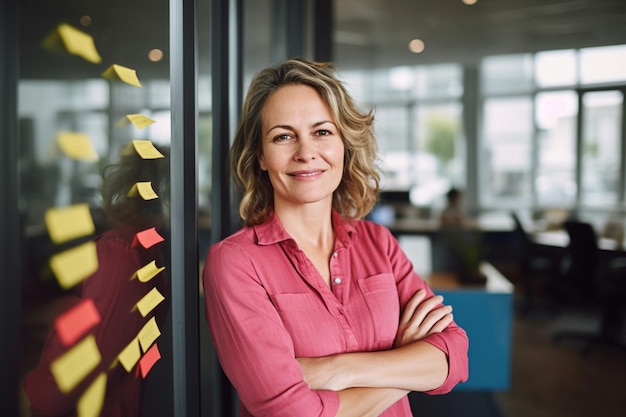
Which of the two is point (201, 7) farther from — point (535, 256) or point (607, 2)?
point (535, 256)

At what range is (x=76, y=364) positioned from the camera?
784 millimetres

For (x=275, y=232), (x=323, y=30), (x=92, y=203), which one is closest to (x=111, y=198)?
(x=92, y=203)

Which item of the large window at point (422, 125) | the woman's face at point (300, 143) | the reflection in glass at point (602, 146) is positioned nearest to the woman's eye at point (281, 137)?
the woman's face at point (300, 143)

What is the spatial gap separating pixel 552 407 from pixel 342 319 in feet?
8.81

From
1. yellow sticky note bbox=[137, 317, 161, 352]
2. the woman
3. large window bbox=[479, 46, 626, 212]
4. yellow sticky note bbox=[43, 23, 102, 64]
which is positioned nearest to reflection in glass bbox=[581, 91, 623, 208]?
large window bbox=[479, 46, 626, 212]

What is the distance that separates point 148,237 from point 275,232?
347mm

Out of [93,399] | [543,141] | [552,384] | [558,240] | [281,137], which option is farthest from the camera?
[543,141]

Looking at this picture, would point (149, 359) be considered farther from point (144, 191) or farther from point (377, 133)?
point (377, 133)

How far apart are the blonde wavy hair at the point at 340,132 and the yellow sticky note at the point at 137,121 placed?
360 mm

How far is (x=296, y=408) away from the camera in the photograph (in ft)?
3.84

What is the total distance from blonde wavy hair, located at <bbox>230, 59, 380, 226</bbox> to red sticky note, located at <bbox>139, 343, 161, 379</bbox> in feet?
1.42

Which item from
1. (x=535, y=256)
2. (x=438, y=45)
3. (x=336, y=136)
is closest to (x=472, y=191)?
(x=438, y=45)

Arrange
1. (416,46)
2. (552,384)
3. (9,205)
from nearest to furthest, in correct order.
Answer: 1. (9,205)
2. (552,384)
3. (416,46)

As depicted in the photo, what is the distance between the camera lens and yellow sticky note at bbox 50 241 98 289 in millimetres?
703
